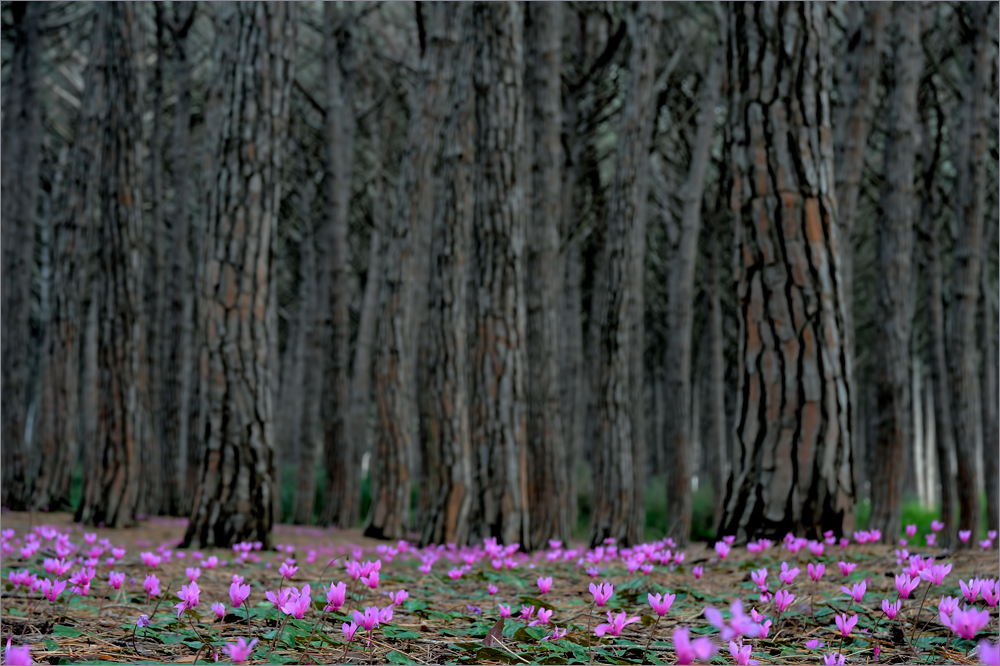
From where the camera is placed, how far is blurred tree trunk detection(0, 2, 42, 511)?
10914mm

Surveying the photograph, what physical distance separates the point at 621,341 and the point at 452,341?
97.1 inches

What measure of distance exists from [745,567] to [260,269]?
429 centimetres

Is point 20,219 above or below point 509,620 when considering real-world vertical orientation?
above

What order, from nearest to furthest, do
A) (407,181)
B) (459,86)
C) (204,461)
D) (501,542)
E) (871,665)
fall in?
1. (871,665)
2. (204,461)
3. (501,542)
4. (459,86)
5. (407,181)

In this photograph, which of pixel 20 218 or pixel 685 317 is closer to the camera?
pixel 20 218

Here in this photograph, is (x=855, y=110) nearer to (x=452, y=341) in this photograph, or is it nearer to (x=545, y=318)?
(x=545, y=318)

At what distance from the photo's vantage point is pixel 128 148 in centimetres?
853

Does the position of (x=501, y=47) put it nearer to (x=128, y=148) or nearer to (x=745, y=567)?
(x=128, y=148)

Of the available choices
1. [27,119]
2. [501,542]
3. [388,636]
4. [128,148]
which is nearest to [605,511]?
[501,542]

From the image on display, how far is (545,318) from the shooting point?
9078 mm

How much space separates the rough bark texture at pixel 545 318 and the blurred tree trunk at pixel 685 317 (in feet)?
10.7

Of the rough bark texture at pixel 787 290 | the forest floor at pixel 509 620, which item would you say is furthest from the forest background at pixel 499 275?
the forest floor at pixel 509 620

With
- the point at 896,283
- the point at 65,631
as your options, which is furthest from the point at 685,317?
the point at 65,631

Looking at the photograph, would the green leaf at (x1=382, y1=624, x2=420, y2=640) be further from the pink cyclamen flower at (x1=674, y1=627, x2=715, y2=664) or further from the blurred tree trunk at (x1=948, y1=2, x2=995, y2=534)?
the blurred tree trunk at (x1=948, y1=2, x2=995, y2=534)
